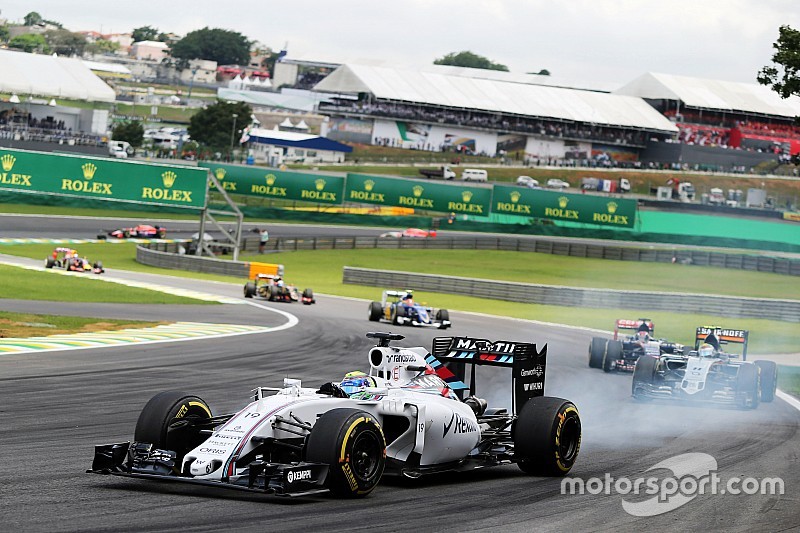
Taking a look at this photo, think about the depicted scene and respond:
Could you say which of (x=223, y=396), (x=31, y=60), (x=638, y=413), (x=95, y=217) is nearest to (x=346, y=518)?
(x=223, y=396)

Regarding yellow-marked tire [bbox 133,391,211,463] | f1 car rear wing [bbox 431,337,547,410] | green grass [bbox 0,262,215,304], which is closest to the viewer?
yellow-marked tire [bbox 133,391,211,463]

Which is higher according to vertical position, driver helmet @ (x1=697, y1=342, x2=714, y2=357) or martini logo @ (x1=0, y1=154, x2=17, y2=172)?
martini logo @ (x1=0, y1=154, x2=17, y2=172)

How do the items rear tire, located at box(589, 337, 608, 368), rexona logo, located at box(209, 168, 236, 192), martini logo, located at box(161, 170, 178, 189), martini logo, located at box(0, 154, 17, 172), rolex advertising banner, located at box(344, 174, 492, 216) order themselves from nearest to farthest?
rear tire, located at box(589, 337, 608, 368), martini logo, located at box(0, 154, 17, 172), martini logo, located at box(161, 170, 178, 189), rexona logo, located at box(209, 168, 236, 192), rolex advertising banner, located at box(344, 174, 492, 216)

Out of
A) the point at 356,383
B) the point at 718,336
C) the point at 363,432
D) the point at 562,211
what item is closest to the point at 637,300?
the point at 718,336

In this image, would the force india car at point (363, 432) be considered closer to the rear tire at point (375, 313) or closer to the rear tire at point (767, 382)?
the rear tire at point (767, 382)

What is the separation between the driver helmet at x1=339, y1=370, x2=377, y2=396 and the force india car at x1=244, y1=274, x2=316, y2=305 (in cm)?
2777

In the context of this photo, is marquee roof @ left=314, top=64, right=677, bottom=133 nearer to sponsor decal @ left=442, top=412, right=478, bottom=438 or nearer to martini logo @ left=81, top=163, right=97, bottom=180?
martini logo @ left=81, top=163, right=97, bottom=180

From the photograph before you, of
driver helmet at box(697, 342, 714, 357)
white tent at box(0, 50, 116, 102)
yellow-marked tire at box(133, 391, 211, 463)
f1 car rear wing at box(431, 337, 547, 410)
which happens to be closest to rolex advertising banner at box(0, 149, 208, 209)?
driver helmet at box(697, 342, 714, 357)

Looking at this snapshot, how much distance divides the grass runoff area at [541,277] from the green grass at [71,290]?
37 cm

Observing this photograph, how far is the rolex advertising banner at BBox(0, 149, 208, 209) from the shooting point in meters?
51.3

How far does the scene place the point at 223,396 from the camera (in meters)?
17.3

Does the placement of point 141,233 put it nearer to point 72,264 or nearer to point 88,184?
point 88,184

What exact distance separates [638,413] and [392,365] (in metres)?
8.32

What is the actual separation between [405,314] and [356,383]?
23.6 m
